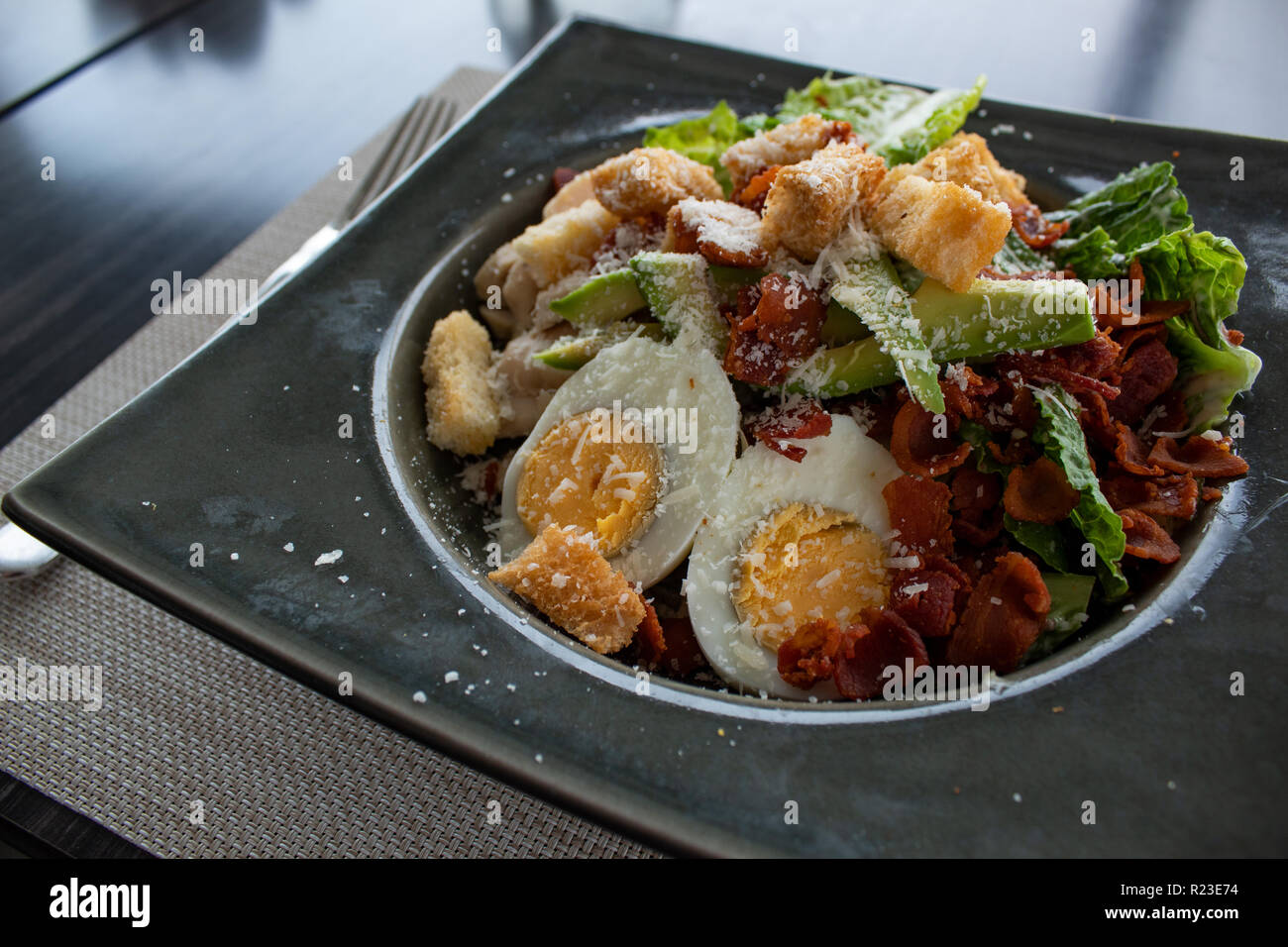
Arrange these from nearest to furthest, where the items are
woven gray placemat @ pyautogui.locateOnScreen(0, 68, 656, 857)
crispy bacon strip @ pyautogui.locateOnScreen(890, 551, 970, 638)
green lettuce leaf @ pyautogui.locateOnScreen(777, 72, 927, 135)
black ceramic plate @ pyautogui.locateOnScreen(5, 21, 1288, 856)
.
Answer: black ceramic plate @ pyautogui.locateOnScreen(5, 21, 1288, 856), woven gray placemat @ pyautogui.locateOnScreen(0, 68, 656, 857), crispy bacon strip @ pyautogui.locateOnScreen(890, 551, 970, 638), green lettuce leaf @ pyautogui.locateOnScreen(777, 72, 927, 135)

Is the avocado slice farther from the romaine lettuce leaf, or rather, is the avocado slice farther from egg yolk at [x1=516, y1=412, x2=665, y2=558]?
the romaine lettuce leaf

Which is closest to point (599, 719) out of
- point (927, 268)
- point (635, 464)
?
point (635, 464)

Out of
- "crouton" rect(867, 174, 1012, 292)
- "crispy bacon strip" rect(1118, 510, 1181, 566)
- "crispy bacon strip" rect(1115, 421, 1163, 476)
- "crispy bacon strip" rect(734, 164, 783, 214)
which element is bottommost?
"crispy bacon strip" rect(1118, 510, 1181, 566)

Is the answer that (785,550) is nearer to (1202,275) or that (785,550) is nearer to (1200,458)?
(1200,458)

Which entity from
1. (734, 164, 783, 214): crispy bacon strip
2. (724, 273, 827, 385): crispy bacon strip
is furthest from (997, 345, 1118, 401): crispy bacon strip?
(734, 164, 783, 214): crispy bacon strip

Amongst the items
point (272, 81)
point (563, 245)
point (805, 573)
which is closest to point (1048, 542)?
point (805, 573)

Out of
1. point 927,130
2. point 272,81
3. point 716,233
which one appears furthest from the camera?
point 272,81

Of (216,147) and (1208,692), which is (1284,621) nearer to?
(1208,692)
